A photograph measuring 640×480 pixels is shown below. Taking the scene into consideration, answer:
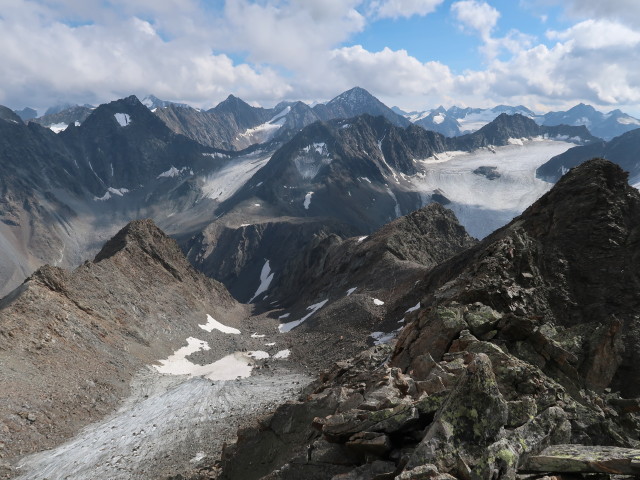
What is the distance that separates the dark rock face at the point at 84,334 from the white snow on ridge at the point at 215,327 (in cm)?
136

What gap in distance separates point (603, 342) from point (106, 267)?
→ 65496 millimetres

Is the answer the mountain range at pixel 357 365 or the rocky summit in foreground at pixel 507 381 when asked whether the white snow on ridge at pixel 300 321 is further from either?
the rocky summit in foreground at pixel 507 381

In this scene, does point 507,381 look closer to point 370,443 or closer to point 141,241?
point 370,443

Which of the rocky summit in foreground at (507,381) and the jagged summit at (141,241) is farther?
the jagged summit at (141,241)

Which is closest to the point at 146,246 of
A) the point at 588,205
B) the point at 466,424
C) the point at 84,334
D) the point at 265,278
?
the point at 84,334

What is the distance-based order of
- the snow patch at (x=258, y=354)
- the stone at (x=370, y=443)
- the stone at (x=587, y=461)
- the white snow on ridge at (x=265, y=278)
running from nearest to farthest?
the stone at (x=587, y=461)
the stone at (x=370, y=443)
the snow patch at (x=258, y=354)
the white snow on ridge at (x=265, y=278)

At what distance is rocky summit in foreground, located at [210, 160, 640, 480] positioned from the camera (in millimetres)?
10336

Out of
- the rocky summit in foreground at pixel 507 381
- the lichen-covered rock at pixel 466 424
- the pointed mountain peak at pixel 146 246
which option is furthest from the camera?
the pointed mountain peak at pixel 146 246

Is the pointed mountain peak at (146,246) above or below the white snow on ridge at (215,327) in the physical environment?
above

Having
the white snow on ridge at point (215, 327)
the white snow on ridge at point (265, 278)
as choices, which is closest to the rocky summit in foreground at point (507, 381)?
the white snow on ridge at point (215, 327)

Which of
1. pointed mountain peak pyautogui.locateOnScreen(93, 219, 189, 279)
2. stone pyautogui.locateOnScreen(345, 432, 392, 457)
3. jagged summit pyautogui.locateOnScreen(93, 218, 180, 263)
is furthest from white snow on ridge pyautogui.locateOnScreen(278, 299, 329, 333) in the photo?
stone pyautogui.locateOnScreen(345, 432, 392, 457)

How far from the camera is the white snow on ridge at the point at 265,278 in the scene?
16054 cm

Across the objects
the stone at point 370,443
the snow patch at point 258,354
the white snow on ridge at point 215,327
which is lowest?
the snow patch at point 258,354

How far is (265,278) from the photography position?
17675cm
